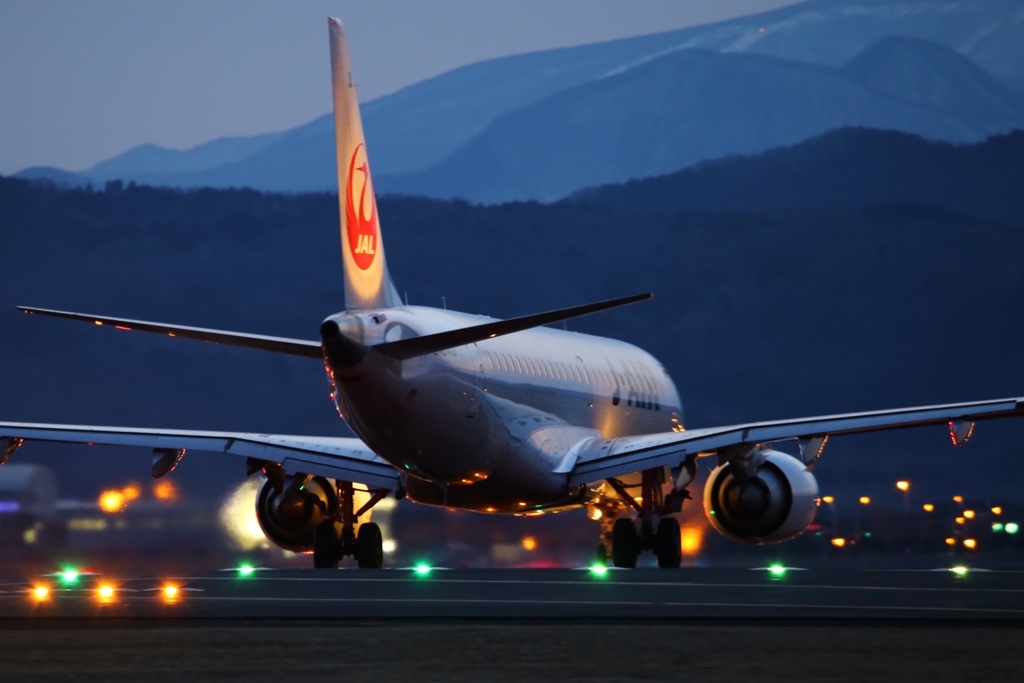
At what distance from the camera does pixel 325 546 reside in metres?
27.2

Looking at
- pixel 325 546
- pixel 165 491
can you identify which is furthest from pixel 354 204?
pixel 165 491

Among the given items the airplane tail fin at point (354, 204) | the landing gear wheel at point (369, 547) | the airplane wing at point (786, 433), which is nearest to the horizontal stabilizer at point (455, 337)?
the airplane tail fin at point (354, 204)

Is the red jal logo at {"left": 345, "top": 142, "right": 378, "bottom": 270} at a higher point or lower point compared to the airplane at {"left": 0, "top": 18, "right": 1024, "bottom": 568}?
higher

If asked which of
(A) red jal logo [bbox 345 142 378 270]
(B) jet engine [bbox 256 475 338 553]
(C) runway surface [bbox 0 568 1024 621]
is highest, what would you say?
(A) red jal logo [bbox 345 142 378 270]

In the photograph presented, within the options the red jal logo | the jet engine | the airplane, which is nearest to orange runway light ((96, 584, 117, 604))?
the airplane

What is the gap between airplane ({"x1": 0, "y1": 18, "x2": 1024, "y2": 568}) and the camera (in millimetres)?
23125

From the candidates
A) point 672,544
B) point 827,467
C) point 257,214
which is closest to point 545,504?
point 672,544

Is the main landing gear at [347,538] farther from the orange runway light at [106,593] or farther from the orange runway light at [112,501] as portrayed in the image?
the orange runway light at [106,593]

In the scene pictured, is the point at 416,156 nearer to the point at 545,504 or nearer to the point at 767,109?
the point at 767,109

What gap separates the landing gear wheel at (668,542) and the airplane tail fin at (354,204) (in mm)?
5999

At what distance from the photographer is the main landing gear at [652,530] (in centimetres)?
2755

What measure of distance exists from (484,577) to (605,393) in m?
10.6

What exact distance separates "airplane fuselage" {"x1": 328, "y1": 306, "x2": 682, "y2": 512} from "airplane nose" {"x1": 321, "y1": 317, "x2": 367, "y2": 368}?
0.08 m

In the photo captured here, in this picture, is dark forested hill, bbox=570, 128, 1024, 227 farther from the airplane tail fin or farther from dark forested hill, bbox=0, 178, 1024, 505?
the airplane tail fin
